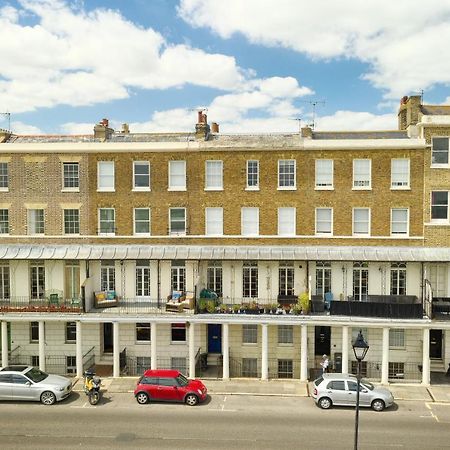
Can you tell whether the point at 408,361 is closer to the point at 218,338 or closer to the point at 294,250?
the point at 294,250

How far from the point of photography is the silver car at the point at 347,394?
23.4 m

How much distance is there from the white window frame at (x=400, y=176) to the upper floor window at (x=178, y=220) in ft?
39.3

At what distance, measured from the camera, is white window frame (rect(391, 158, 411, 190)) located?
28.6m

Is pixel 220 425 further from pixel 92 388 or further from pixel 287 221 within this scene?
pixel 287 221

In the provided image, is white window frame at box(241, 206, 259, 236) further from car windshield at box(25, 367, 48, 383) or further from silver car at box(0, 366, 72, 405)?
car windshield at box(25, 367, 48, 383)

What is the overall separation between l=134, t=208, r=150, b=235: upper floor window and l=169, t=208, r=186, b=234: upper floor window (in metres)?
1.37

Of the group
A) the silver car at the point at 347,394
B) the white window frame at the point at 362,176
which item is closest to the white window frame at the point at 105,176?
the white window frame at the point at 362,176

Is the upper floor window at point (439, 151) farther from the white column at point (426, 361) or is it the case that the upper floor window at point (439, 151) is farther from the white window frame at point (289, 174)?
the white column at point (426, 361)

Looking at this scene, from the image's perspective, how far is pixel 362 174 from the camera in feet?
95.0

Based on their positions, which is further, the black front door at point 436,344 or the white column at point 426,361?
the black front door at point 436,344

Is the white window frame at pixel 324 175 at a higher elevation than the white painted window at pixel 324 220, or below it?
higher

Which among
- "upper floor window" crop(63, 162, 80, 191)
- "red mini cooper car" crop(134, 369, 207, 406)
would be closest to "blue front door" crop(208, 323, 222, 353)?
"red mini cooper car" crop(134, 369, 207, 406)

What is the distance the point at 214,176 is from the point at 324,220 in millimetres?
6792

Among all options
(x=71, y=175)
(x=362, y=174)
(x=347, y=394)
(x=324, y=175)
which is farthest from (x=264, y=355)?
(x=71, y=175)
